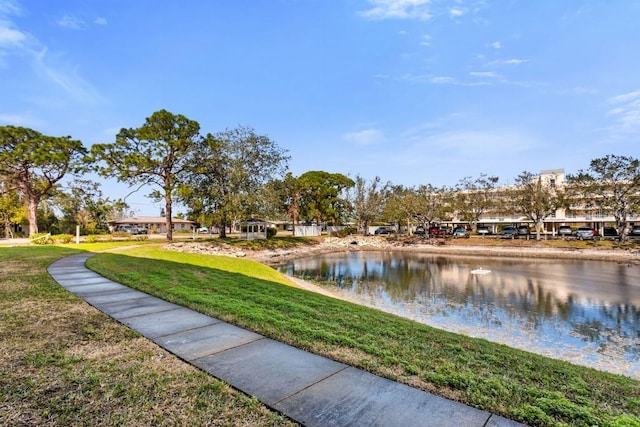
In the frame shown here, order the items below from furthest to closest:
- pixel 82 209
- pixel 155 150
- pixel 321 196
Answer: pixel 321 196 → pixel 82 209 → pixel 155 150

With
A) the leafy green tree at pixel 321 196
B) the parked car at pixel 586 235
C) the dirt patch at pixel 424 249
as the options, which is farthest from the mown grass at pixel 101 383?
the leafy green tree at pixel 321 196

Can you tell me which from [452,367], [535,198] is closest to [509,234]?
[535,198]

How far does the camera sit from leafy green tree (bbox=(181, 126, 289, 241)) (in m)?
28.6

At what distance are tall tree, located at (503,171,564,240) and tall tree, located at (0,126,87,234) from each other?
153 ft

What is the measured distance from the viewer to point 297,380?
10.3ft

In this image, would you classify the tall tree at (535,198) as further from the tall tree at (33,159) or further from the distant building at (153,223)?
the distant building at (153,223)

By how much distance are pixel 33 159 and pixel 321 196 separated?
123 feet

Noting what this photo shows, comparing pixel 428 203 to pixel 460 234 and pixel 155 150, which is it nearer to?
pixel 460 234

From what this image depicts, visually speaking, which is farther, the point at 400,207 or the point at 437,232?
the point at 437,232

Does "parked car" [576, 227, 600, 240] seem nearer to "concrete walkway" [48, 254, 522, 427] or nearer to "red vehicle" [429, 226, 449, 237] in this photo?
"red vehicle" [429, 226, 449, 237]

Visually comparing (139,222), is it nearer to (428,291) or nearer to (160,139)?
(160,139)

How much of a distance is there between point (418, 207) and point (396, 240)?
5.63 metres

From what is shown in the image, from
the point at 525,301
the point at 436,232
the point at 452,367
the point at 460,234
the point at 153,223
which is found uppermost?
the point at 153,223

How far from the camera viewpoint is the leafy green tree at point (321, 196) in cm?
5575
